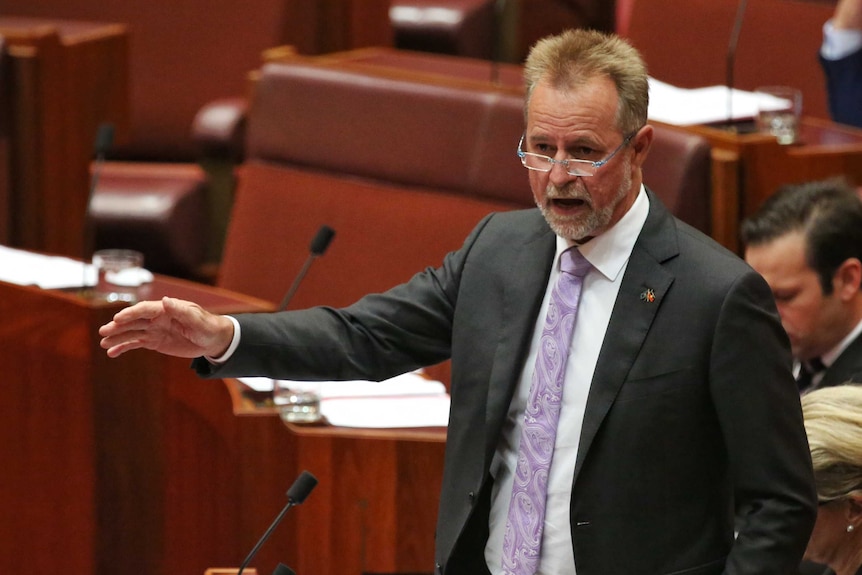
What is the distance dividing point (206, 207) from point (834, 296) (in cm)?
143

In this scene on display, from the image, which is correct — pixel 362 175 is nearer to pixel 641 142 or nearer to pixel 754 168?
pixel 754 168

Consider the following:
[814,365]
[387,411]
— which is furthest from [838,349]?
[387,411]

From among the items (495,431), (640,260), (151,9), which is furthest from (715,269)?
(151,9)

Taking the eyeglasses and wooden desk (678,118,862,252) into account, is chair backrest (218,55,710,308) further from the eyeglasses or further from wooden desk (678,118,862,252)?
the eyeglasses

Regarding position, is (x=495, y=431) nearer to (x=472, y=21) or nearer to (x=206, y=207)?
(x=206, y=207)

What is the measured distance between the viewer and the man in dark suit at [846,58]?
187cm

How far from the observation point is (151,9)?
2.74 m

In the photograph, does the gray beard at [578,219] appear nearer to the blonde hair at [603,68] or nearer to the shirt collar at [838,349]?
the blonde hair at [603,68]

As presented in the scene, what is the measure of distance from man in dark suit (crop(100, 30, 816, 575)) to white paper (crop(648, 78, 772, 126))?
870 millimetres

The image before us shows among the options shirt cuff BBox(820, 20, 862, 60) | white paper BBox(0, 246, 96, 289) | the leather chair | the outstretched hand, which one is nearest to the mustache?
the outstretched hand

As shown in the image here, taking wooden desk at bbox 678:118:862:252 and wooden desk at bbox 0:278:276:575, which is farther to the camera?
wooden desk at bbox 678:118:862:252

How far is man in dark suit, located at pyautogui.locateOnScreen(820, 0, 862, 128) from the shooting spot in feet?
6.15

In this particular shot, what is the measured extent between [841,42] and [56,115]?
1.31 meters

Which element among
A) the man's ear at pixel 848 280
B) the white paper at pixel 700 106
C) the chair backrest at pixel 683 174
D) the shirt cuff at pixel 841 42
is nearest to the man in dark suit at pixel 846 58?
the shirt cuff at pixel 841 42
